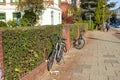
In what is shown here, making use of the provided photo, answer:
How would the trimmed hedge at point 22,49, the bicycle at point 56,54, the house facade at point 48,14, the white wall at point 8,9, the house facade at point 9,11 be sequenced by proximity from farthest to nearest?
the white wall at point 8,9 < the house facade at point 9,11 < the house facade at point 48,14 < the bicycle at point 56,54 < the trimmed hedge at point 22,49

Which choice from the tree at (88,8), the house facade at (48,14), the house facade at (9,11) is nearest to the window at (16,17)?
the house facade at (9,11)

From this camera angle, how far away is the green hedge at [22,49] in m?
5.50

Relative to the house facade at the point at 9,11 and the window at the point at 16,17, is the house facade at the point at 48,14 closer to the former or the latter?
the window at the point at 16,17

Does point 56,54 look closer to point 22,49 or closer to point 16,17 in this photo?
point 22,49

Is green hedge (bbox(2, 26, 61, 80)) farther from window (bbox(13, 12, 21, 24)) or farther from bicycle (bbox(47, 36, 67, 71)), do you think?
window (bbox(13, 12, 21, 24))

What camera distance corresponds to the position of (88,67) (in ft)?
31.4

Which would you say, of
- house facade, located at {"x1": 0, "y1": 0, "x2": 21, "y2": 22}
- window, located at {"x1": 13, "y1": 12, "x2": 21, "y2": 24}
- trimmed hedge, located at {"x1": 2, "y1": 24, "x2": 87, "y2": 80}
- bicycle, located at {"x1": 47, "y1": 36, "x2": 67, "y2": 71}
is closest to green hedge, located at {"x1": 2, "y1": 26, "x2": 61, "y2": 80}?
trimmed hedge, located at {"x1": 2, "y1": 24, "x2": 87, "y2": 80}

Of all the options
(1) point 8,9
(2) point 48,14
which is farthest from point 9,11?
(2) point 48,14

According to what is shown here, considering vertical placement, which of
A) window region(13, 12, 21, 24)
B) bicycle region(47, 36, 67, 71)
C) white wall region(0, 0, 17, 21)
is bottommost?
bicycle region(47, 36, 67, 71)

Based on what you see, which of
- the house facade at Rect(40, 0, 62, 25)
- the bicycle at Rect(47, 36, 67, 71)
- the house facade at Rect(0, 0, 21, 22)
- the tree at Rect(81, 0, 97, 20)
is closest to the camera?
the bicycle at Rect(47, 36, 67, 71)

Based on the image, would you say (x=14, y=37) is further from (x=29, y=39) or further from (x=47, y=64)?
(x=47, y=64)

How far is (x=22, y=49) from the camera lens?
250 inches

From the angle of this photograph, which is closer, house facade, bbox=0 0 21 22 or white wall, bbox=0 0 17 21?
house facade, bbox=0 0 21 22

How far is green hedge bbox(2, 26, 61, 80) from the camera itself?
5.50 metres
